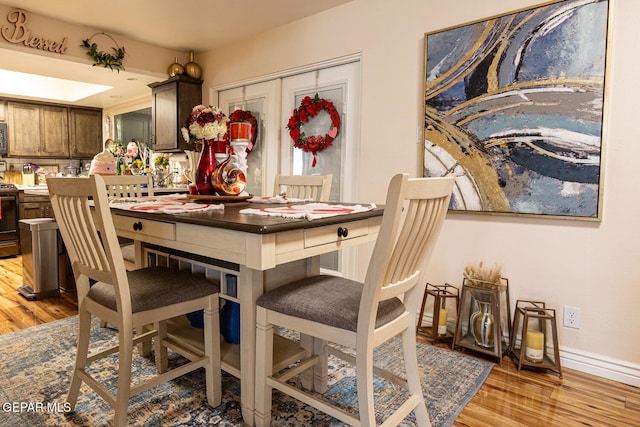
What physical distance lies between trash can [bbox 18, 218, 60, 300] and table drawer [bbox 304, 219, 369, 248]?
2723mm

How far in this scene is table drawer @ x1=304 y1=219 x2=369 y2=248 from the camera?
1.38 meters

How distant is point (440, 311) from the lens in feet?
8.03

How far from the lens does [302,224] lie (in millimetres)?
1293

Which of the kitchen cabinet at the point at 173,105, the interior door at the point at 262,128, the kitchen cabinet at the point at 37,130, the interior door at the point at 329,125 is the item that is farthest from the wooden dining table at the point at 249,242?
the kitchen cabinet at the point at 37,130

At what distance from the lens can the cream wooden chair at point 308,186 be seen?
238 cm

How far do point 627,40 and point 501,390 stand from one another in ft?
5.94

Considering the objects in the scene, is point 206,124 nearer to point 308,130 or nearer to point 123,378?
point 123,378

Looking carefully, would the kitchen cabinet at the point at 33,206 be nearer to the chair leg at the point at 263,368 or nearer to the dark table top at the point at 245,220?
the dark table top at the point at 245,220

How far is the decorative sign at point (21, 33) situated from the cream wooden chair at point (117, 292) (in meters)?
2.72

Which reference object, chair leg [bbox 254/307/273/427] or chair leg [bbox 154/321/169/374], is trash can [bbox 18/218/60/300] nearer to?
chair leg [bbox 154/321/169/374]

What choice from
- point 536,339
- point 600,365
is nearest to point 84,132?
point 536,339

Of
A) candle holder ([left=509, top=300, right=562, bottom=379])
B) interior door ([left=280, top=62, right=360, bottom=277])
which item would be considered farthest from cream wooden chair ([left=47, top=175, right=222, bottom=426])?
interior door ([left=280, top=62, right=360, bottom=277])

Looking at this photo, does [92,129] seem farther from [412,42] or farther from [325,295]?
[325,295]

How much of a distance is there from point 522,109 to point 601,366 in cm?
143
